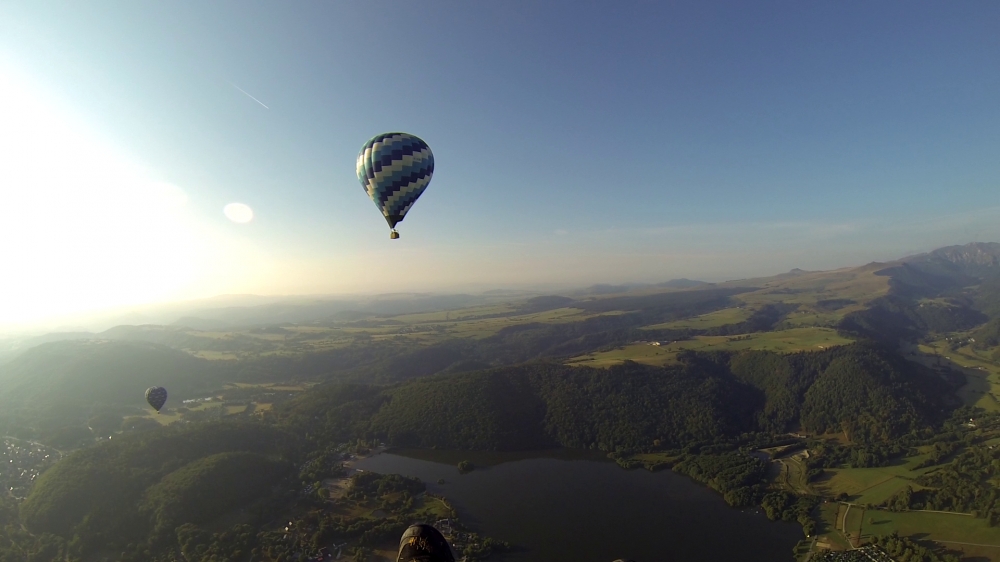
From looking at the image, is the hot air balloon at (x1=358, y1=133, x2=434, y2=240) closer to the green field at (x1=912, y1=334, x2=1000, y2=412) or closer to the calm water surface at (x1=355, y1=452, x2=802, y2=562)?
the calm water surface at (x1=355, y1=452, x2=802, y2=562)

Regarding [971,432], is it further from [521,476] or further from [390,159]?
[390,159]

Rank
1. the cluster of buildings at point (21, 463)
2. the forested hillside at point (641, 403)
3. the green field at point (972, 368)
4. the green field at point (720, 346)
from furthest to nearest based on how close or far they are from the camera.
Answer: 1. the green field at point (720, 346)
2. the green field at point (972, 368)
3. the forested hillside at point (641, 403)
4. the cluster of buildings at point (21, 463)

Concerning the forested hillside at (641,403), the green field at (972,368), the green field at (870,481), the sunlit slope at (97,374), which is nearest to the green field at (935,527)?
the green field at (870,481)

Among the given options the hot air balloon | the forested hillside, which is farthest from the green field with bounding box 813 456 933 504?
the hot air balloon

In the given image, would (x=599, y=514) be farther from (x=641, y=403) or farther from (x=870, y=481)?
(x=870, y=481)

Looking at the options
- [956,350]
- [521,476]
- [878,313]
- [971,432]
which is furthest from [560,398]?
[878,313]

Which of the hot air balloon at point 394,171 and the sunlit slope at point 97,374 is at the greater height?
the hot air balloon at point 394,171

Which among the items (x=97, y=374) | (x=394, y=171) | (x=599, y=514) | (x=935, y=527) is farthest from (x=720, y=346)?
(x=97, y=374)

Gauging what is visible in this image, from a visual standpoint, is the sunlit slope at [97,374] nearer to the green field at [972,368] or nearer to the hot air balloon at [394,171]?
the hot air balloon at [394,171]
